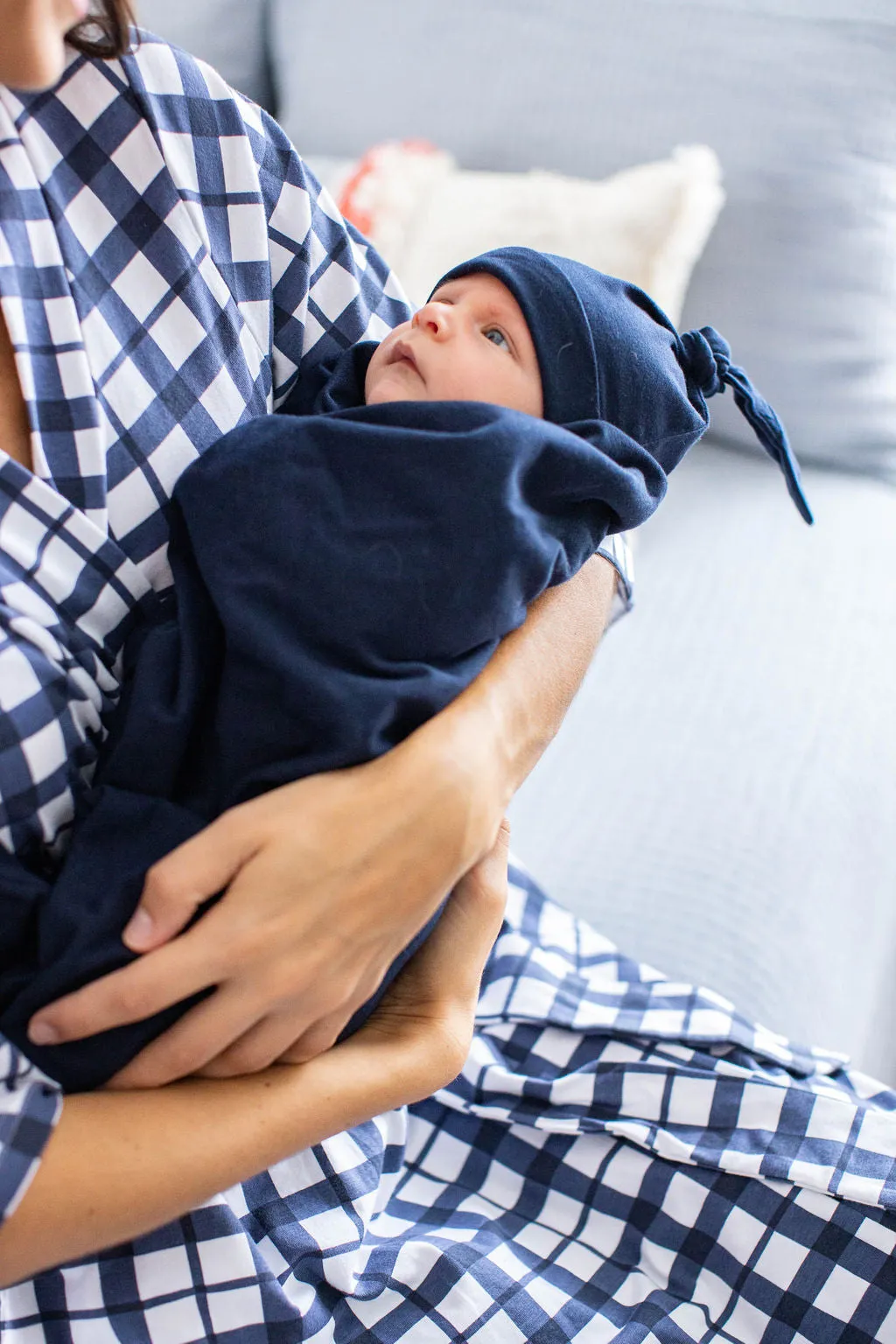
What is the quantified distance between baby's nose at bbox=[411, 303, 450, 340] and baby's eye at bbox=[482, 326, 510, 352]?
1.3 inches

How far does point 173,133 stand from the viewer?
2.65 ft

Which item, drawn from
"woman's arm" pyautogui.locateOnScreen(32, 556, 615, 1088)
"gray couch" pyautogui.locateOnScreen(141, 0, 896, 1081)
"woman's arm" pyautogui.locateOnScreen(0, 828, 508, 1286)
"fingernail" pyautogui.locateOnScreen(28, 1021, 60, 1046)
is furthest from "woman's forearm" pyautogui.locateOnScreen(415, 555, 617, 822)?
"gray couch" pyautogui.locateOnScreen(141, 0, 896, 1081)

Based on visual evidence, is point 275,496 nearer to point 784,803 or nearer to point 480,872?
point 480,872

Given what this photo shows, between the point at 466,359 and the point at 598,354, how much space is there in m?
0.09

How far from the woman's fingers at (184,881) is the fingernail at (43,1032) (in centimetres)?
6

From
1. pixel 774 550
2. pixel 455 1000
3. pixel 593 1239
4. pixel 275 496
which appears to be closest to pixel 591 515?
pixel 275 496

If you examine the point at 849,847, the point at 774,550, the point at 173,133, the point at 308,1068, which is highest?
the point at 173,133

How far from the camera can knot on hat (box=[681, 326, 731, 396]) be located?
0.91 meters

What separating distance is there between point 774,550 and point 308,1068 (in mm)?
1099

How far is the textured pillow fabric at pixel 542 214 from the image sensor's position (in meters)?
1.57

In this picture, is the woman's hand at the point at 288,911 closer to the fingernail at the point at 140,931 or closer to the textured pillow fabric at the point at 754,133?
the fingernail at the point at 140,931

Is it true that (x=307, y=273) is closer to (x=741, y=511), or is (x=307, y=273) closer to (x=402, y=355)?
(x=402, y=355)

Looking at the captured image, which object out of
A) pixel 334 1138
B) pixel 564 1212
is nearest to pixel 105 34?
pixel 334 1138

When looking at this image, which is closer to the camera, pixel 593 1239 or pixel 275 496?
pixel 275 496
